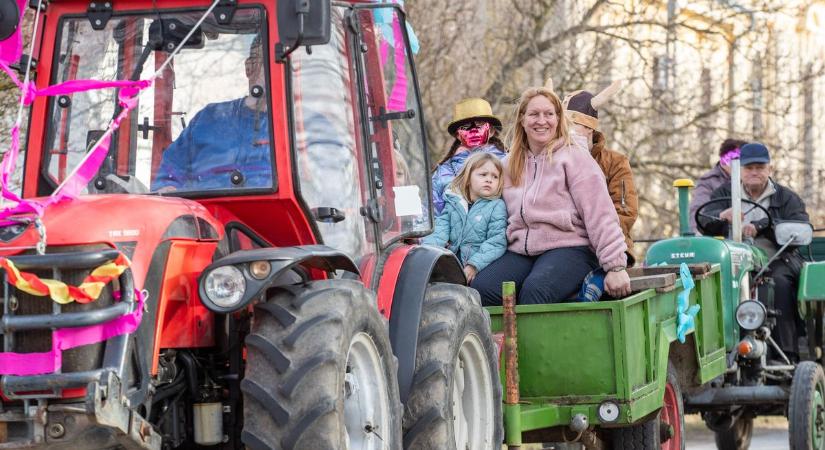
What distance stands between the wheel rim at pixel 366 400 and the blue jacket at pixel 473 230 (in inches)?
96.5

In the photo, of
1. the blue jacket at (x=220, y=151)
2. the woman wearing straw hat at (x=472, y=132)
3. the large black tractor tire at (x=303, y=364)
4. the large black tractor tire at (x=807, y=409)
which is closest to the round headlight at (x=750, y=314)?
the large black tractor tire at (x=807, y=409)

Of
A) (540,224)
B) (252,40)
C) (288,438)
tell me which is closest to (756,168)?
(540,224)

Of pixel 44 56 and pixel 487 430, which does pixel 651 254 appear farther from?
pixel 44 56

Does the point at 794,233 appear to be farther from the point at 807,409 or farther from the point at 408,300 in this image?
the point at 408,300

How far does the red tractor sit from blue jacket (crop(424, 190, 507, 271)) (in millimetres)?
1165

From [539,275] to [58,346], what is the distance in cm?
350

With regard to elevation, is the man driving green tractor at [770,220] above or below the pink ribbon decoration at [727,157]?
below

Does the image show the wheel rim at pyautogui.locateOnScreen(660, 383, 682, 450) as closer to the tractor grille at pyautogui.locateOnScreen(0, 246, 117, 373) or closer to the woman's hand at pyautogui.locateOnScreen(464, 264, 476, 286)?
the woman's hand at pyautogui.locateOnScreen(464, 264, 476, 286)

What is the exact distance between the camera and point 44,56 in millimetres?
5922

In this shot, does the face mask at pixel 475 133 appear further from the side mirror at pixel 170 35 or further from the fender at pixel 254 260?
the fender at pixel 254 260

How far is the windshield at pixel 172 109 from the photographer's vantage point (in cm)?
562

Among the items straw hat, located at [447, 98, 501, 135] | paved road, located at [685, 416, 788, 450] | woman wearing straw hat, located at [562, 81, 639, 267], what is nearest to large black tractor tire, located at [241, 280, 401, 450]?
woman wearing straw hat, located at [562, 81, 639, 267]

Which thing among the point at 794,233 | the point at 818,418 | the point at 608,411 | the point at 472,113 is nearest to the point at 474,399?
the point at 608,411

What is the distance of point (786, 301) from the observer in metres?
11.6
